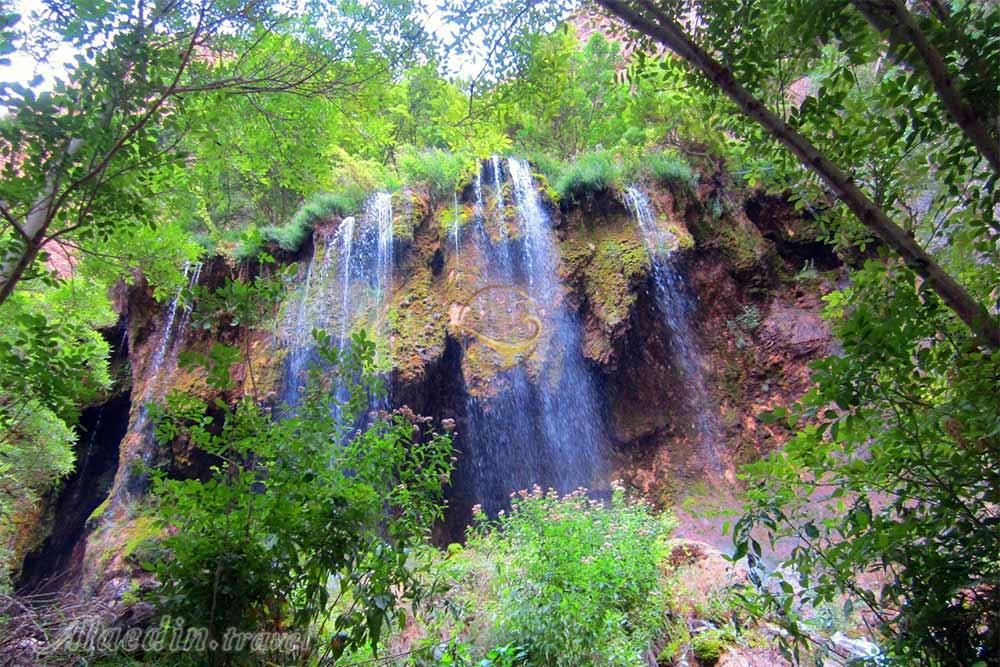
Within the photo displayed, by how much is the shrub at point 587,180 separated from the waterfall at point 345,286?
3.26 metres

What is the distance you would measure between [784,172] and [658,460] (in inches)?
268

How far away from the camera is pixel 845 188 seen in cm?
175

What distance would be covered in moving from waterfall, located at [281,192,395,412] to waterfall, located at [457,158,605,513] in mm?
1723

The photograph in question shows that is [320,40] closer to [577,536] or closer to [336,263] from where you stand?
[577,536]

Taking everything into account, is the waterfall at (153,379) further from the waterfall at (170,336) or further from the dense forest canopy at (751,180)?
the dense forest canopy at (751,180)

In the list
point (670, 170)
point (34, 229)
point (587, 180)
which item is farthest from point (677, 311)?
point (34, 229)

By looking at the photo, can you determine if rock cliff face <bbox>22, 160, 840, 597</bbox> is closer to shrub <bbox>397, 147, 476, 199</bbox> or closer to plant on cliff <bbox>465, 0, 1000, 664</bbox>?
shrub <bbox>397, 147, 476, 199</bbox>

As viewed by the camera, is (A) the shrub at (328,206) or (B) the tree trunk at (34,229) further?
(A) the shrub at (328,206)

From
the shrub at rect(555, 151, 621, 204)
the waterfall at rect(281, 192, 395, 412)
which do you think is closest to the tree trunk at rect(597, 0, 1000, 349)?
the waterfall at rect(281, 192, 395, 412)

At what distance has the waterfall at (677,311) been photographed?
8703 mm

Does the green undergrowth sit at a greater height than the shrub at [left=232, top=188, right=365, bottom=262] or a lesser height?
lesser

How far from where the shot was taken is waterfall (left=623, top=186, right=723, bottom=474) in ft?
28.6

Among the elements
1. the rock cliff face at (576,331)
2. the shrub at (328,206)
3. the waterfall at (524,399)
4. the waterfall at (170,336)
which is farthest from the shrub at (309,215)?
the waterfall at (524,399)

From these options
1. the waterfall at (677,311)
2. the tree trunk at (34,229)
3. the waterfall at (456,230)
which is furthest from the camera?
the waterfall at (456,230)
